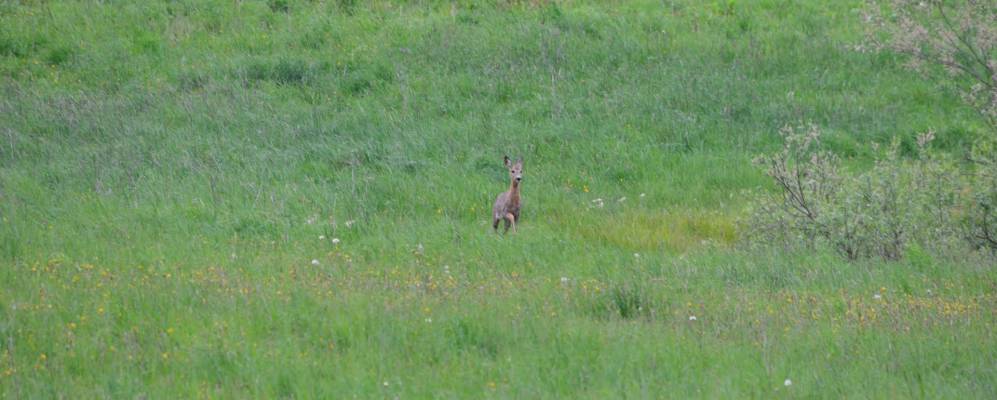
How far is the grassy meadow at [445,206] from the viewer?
795 cm

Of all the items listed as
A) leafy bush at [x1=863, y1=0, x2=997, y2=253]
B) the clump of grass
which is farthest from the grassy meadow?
leafy bush at [x1=863, y1=0, x2=997, y2=253]

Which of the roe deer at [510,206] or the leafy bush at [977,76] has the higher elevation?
the leafy bush at [977,76]

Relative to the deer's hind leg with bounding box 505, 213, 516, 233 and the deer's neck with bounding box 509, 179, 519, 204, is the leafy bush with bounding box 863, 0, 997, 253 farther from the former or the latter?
the deer's hind leg with bounding box 505, 213, 516, 233

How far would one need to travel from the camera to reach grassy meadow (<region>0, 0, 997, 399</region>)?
26.1 feet

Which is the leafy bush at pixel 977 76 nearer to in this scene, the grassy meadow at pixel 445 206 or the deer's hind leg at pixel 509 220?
the grassy meadow at pixel 445 206

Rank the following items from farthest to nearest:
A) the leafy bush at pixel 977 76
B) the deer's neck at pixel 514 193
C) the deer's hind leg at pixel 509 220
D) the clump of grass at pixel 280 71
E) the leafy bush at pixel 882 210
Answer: the clump of grass at pixel 280 71 < the deer's neck at pixel 514 193 < the deer's hind leg at pixel 509 220 < the leafy bush at pixel 882 210 < the leafy bush at pixel 977 76

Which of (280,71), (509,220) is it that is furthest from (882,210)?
(280,71)

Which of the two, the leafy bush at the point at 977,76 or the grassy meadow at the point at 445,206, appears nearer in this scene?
the grassy meadow at the point at 445,206

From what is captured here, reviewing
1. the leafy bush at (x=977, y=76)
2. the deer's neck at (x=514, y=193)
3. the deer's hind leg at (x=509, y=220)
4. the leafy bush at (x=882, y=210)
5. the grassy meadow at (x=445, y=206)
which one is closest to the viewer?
the grassy meadow at (x=445, y=206)

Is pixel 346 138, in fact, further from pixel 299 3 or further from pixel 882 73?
pixel 882 73

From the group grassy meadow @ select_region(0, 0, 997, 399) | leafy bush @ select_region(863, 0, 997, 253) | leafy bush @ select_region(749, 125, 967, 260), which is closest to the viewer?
grassy meadow @ select_region(0, 0, 997, 399)

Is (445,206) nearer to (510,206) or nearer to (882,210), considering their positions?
(510,206)

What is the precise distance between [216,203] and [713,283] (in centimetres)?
607

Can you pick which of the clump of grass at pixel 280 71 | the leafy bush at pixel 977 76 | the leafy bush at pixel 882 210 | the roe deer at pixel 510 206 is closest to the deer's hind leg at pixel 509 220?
the roe deer at pixel 510 206
